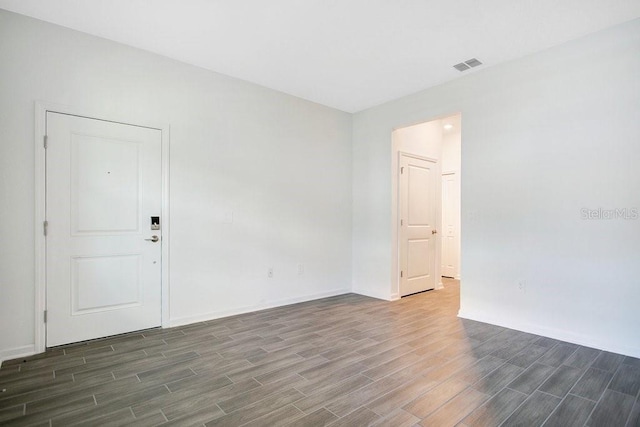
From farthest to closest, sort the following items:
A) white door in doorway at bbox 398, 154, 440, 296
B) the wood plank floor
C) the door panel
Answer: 1. white door in doorway at bbox 398, 154, 440, 296
2. the door panel
3. the wood plank floor

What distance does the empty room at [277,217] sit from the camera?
A: 7.66 ft

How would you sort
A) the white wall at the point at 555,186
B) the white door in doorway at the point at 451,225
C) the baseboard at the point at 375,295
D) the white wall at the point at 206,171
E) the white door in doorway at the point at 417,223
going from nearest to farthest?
the white wall at the point at 206,171 → the white wall at the point at 555,186 → the baseboard at the point at 375,295 → the white door in doorway at the point at 417,223 → the white door in doorway at the point at 451,225

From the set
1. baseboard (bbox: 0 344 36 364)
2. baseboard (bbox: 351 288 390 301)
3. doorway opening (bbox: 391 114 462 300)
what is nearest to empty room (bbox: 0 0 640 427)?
baseboard (bbox: 0 344 36 364)

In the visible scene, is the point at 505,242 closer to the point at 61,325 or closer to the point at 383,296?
the point at 383,296

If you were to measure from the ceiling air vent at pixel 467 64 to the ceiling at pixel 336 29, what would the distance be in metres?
0.09

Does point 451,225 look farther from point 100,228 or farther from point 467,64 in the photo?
point 100,228

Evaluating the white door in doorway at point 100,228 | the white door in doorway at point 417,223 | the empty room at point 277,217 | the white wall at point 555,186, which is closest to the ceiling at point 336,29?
the empty room at point 277,217

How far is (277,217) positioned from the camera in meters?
4.56

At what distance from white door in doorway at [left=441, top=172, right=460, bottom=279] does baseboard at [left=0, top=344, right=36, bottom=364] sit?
21.4 ft

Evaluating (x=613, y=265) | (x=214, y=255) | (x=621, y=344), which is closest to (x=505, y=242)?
(x=613, y=265)

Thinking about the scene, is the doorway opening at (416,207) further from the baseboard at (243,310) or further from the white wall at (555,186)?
the baseboard at (243,310)

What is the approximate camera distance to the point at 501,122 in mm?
3754

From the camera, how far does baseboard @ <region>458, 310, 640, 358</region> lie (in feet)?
9.58

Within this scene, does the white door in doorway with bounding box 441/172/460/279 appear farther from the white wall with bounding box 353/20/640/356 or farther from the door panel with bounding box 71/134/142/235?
the door panel with bounding box 71/134/142/235
